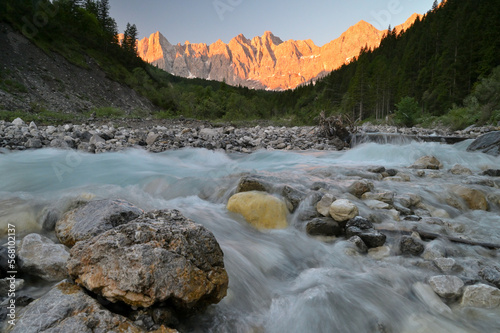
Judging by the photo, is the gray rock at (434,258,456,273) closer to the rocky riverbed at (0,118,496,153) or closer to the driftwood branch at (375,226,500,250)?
the driftwood branch at (375,226,500,250)

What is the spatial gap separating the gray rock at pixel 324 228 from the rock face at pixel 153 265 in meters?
1.71

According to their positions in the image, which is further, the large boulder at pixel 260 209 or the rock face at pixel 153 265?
the large boulder at pixel 260 209

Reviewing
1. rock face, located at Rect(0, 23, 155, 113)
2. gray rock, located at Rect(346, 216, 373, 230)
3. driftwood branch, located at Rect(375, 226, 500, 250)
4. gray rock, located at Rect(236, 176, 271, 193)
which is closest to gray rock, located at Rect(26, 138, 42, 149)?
gray rock, located at Rect(236, 176, 271, 193)

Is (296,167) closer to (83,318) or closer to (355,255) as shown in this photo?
(355,255)

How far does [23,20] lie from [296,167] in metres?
40.3

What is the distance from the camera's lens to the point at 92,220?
2520 millimetres

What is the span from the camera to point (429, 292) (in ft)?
7.23

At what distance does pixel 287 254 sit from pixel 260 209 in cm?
86

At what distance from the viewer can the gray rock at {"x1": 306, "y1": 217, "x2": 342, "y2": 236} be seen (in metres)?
3.22

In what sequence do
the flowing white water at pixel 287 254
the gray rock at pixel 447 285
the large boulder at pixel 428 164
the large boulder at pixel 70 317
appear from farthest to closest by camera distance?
the large boulder at pixel 428 164 < the gray rock at pixel 447 285 < the flowing white water at pixel 287 254 < the large boulder at pixel 70 317

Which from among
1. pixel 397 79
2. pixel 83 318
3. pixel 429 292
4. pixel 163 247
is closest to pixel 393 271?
pixel 429 292

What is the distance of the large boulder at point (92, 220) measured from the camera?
2.40 m

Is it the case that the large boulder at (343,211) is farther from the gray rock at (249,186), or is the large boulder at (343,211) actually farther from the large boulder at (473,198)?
the large boulder at (473,198)

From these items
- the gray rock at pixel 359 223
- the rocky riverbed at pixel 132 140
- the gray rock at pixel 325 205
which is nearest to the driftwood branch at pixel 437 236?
the gray rock at pixel 359 223
